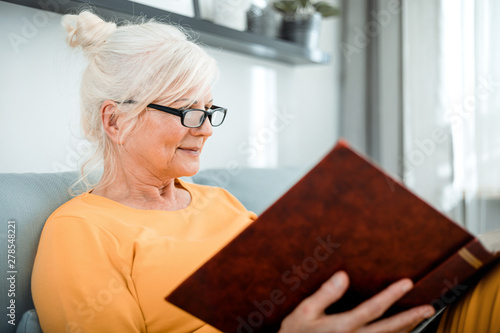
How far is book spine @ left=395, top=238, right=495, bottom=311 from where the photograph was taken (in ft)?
2.24

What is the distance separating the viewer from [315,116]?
116 inches

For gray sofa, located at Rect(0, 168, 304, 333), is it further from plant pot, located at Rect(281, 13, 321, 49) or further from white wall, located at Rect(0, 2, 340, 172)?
plant pot, located at Rect(281, 13, 321, 49)

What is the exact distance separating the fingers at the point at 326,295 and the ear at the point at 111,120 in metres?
0.66

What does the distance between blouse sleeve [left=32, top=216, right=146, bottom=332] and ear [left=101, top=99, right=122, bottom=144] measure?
28 cm

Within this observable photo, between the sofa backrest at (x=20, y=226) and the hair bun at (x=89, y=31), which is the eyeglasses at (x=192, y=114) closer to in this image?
the hair bun at (x=89, y=31)

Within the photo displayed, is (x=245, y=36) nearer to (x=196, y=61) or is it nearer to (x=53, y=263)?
(x=196, y=61)

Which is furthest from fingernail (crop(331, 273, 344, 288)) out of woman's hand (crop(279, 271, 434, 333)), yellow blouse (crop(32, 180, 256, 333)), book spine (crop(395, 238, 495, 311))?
yellow blouse (crop(32, 180, 256, 333))

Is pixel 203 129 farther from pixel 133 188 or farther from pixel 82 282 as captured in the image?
pixel 82 282

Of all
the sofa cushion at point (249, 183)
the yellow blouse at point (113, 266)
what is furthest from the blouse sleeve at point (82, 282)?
the sofa cushion at point (249, 183)

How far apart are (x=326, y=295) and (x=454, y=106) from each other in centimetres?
223

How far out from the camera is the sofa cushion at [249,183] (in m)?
1.64

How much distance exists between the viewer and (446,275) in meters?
0.71

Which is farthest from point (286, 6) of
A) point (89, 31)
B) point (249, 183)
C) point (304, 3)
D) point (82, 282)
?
→ point (82, 282)

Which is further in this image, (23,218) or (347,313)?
(23,218)
